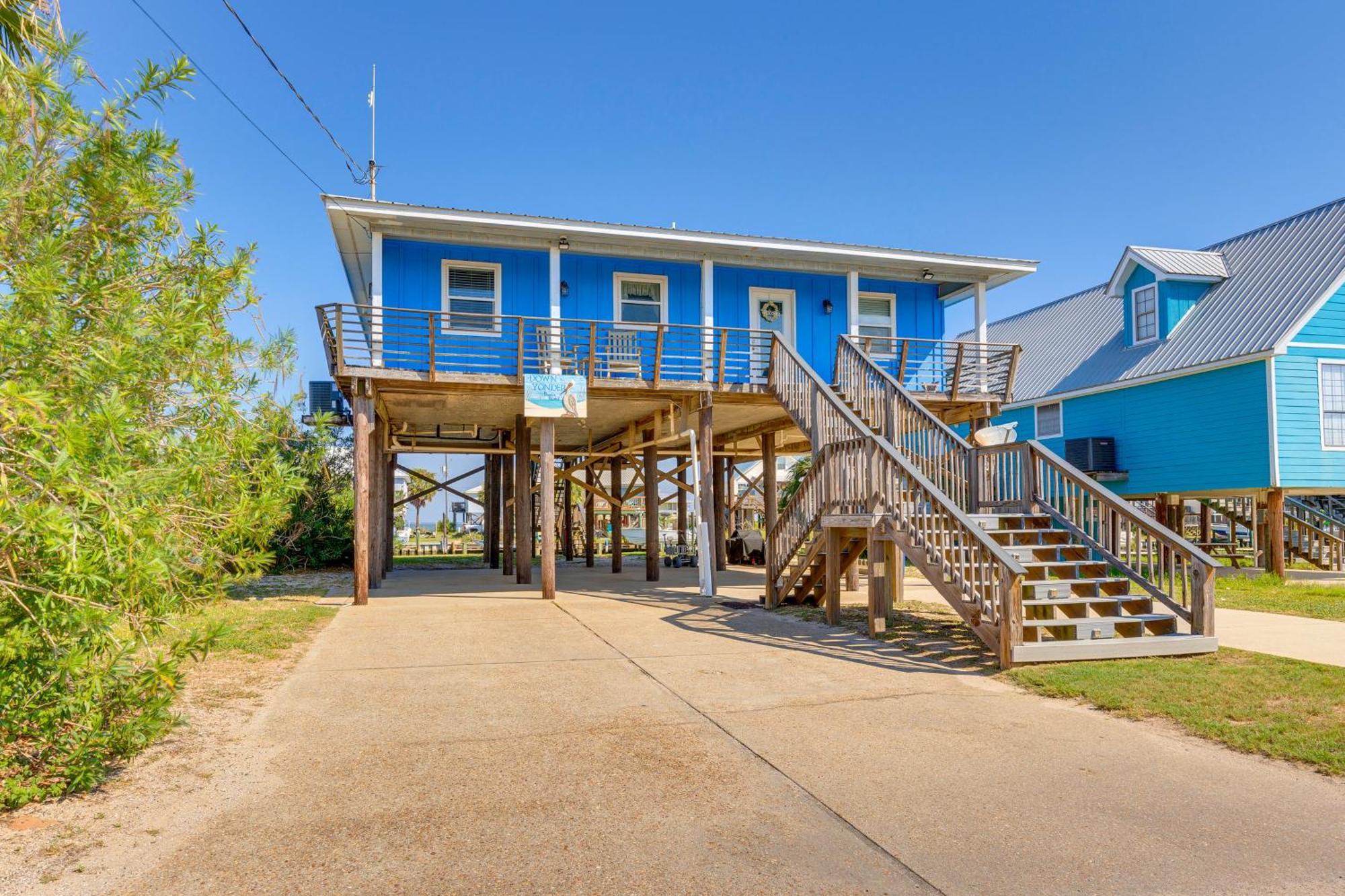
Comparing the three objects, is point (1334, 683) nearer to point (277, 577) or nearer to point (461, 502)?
point (277, 577)

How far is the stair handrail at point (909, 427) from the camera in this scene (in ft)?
37.7

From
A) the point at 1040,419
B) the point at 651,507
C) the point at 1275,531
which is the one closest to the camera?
the point at 1275,531

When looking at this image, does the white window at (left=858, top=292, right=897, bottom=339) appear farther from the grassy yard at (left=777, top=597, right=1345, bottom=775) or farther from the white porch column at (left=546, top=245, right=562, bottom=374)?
the grassy yard at (left=777, top=597, right=1345, bottom=775)

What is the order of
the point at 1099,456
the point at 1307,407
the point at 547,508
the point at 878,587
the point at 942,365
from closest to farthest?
the point at 878,587 < the point at 547,508 < the point at 942,365 < the point at 1307,407 < the point at 1099,456

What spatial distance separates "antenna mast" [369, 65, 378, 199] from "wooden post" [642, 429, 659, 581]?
7.27 m

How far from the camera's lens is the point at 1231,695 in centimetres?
662

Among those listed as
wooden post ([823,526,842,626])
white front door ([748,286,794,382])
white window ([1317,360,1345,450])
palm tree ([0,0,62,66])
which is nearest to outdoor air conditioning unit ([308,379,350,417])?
white front door ([748,286,794,382])

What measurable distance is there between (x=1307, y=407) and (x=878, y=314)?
344 inches

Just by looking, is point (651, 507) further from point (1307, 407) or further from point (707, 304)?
point (1307, 407)

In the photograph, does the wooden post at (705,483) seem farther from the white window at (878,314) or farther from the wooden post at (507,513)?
the wooden post at (507,513)

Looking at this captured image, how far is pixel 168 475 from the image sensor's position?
4.31 m

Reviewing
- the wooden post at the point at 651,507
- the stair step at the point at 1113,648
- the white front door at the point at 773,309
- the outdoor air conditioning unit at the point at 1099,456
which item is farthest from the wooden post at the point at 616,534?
the stair step at the point at 1113,648

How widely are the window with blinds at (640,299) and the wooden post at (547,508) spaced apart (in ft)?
9.46

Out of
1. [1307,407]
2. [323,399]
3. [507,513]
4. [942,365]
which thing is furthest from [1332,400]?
[323,399]
